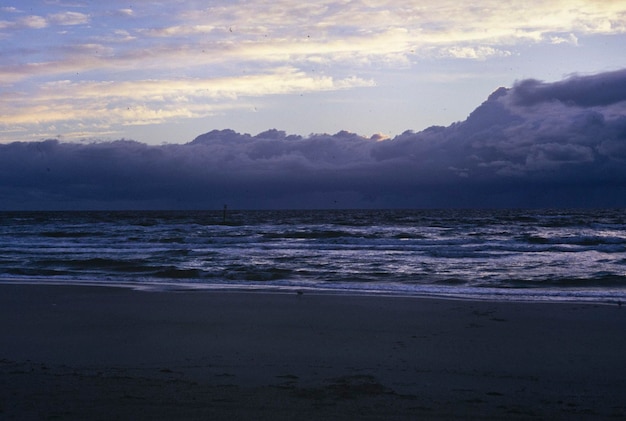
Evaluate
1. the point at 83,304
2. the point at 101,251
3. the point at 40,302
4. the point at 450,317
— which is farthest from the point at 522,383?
the point at 101,251

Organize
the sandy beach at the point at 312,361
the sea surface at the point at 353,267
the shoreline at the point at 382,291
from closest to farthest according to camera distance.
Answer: the sandy beach at the point at 312,361 < the shoreline at the point at 382,291 < the sea surface at the point at 353,267

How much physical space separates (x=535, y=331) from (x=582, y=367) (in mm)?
2020

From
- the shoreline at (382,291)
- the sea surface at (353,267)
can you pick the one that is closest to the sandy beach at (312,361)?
the shoreline at (382,291)

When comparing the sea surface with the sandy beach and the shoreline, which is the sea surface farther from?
the sandy beach

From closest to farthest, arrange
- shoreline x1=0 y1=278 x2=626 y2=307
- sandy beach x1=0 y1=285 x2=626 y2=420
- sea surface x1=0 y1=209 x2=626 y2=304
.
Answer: sandy beach x1=0 y1=285 x2=626 y2=420
shoreline x1=0 y1=278 x2=626 y2=307
sea surface x1=0 y1=209 x2=626 y2=304

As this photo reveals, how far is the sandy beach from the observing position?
5.27 meters

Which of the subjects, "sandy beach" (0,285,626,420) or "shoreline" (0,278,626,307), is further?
"shoreline" (0,278,626,307)

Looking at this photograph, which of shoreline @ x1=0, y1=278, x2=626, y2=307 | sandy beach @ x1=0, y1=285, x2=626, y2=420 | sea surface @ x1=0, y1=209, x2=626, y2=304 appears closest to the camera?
sandy beach @ x1=0, y1=285, x2=626, y2=420

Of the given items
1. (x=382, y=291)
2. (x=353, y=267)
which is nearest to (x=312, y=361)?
(x=382, y=291)

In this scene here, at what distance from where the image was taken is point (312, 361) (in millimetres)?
6941

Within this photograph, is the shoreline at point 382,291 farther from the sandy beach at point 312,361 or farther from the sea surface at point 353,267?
the sandy beach at point 312,361

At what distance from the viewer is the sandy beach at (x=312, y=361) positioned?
5270mm

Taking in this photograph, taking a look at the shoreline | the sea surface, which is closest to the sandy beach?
the shoreline

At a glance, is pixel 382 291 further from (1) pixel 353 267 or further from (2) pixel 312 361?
(2) pixel 312 361
